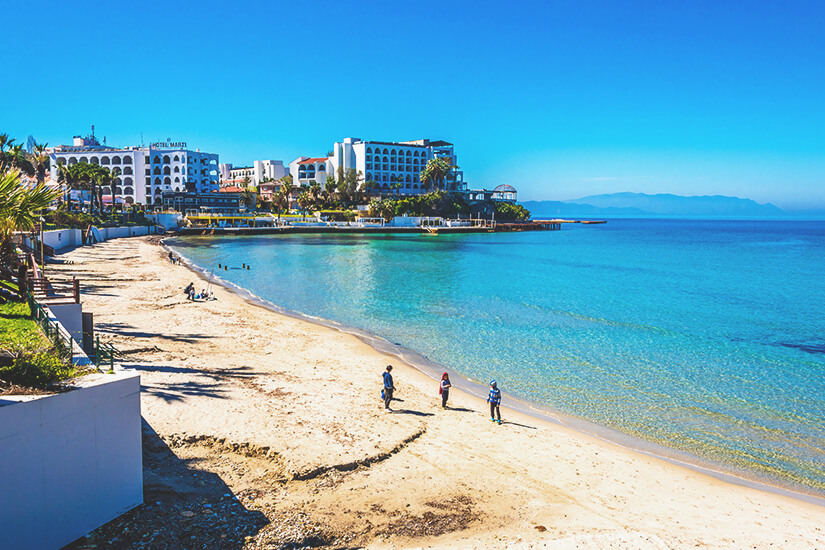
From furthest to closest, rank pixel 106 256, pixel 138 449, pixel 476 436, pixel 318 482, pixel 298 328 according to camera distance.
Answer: pixel 106 256
pixel 298 328
pixel 476 436
pixel 318 482
pixel 138 449

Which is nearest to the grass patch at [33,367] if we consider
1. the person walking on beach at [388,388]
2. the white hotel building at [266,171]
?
the person walking on beach at [388,388]

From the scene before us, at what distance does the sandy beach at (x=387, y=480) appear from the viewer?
29.5 feet

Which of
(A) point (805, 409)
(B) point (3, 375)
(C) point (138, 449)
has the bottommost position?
(A) point (805, 409)

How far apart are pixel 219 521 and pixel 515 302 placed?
103ft

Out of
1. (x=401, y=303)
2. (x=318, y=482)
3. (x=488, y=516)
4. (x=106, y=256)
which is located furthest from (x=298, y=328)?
(x=106, y=256)

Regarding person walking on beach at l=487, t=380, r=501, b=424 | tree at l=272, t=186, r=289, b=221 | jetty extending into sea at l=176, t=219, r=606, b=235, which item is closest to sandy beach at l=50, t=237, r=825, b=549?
person walking on beach at l=487, t=380, r=501, b=424

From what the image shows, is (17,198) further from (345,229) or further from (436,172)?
(436,172)

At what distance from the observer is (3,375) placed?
308 inches

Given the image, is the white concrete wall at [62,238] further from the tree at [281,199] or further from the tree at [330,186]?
the tree at [330,186]

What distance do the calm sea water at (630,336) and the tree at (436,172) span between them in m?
93.5

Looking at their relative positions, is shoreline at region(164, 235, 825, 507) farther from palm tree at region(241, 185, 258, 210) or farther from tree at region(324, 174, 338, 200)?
palm tree at region(241, 185, 258, 210)

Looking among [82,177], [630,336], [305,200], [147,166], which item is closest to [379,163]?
[305,200]

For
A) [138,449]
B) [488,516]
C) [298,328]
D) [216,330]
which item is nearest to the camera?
[138,449]

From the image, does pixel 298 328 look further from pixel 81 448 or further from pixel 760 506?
pixel 760 506
